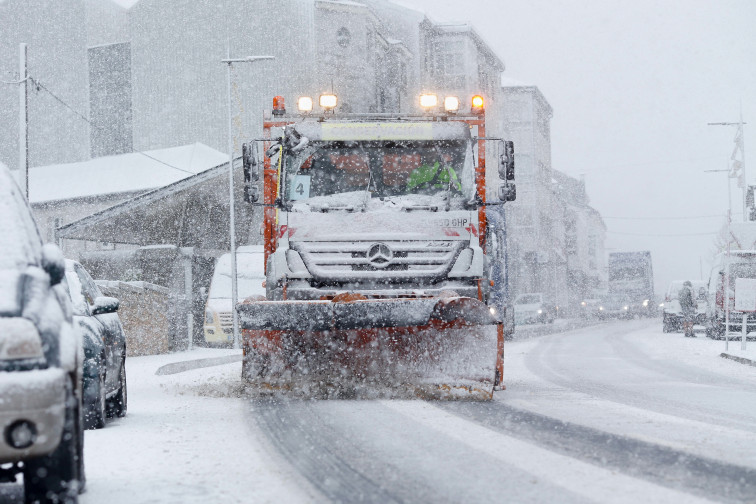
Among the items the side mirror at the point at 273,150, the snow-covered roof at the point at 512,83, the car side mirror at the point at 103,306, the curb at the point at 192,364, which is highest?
the snow-covered roof at the point at 512,83

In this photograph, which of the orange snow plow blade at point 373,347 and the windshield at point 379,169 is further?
the windshield at point 379,169

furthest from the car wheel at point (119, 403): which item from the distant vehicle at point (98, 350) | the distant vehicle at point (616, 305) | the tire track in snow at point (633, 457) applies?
the distant vehicle at point (616, 305)

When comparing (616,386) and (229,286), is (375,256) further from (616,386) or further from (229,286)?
(229,286)

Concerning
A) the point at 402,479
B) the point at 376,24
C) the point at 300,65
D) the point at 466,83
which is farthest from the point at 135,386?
the point at 466,83

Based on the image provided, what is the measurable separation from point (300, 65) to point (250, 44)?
232 centimetres

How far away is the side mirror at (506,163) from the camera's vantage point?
12.3 m

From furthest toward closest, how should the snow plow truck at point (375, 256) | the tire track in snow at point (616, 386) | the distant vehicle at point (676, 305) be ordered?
the distant vehicle at point (676, 305) → the snow plow truck at point (375, 256) → the tire track in snow at point (616, 386)

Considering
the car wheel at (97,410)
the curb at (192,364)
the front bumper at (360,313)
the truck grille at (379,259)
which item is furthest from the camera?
the curb at (192,364)

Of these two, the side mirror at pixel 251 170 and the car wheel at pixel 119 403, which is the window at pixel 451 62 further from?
the car wheel at pixel 119 403

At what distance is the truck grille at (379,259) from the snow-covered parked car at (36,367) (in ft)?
20.1

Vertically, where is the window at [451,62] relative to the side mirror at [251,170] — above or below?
above

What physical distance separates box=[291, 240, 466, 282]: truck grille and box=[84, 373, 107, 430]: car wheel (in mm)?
3355

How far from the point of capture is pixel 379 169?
12.2 m

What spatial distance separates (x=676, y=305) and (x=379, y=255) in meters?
27.5
